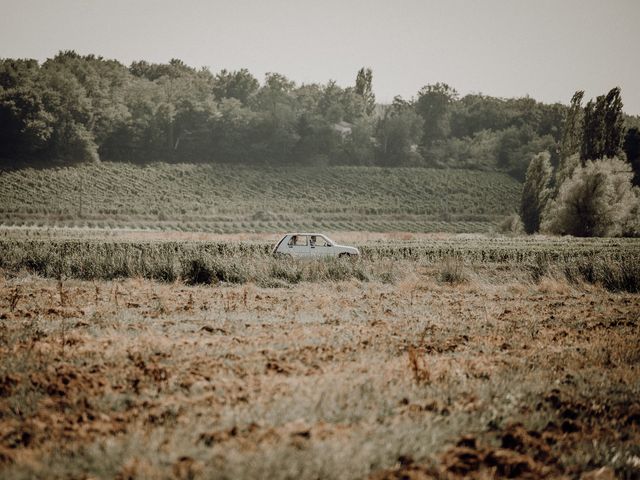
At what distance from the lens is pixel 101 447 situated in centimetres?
445

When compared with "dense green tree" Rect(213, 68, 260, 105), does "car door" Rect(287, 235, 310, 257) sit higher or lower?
lower

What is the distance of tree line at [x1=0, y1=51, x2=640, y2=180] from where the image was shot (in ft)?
256

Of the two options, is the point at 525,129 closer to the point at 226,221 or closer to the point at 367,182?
the point at 367,182


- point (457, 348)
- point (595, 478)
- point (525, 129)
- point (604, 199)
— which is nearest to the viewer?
point (595, 478)

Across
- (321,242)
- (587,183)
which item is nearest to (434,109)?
(587,183)

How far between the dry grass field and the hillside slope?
148 feet

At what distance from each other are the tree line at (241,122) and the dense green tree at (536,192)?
1000 inches

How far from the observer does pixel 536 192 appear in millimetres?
52875

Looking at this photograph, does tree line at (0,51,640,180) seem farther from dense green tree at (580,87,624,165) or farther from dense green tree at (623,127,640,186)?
dense green tree at (580,87,624,165)

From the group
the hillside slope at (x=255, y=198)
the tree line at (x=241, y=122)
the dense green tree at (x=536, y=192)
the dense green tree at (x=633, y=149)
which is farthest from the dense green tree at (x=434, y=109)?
the dense green tree at (x=536, y=192)

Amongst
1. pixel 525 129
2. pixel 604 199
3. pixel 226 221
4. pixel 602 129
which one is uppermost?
pixel 525 129

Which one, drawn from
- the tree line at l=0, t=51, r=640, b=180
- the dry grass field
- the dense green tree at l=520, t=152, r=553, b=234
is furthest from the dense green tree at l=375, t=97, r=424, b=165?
the dry grass field

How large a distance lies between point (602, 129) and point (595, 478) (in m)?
58.2

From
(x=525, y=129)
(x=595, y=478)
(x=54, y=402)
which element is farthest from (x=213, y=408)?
(x=525, y=129)
